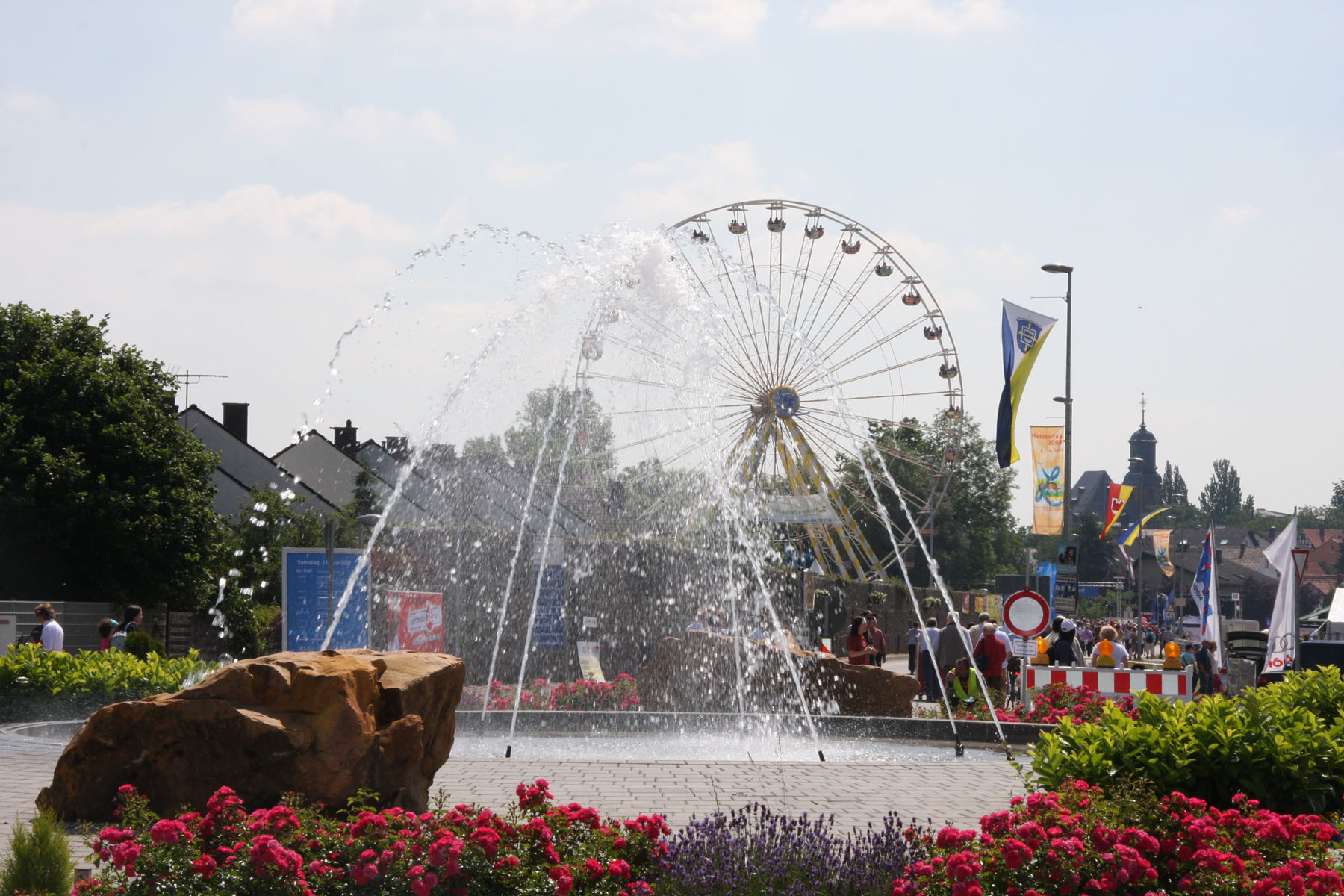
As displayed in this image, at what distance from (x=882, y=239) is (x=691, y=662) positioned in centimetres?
1847

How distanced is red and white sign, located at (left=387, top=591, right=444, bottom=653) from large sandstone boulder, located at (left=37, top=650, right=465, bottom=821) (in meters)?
10.1

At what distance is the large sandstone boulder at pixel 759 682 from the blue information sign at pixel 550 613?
4.47m

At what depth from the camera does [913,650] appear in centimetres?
2742

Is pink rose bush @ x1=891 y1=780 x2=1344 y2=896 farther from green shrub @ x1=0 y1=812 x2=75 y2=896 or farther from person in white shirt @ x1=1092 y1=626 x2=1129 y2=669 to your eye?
person in white shirt @ x1=1092 y1=626 x2=1129 y2=669

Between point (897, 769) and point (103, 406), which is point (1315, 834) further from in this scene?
point (103, 406)

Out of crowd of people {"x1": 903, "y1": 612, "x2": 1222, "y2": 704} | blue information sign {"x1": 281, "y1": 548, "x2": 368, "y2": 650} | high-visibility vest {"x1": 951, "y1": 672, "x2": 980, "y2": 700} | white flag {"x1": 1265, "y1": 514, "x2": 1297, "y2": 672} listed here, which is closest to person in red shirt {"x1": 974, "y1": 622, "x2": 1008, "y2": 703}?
crowd of people {"x1": 903, "y1": 612, "x2": 1222, "y2": 704}

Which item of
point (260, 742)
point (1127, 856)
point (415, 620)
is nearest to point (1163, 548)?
point (415, 620)

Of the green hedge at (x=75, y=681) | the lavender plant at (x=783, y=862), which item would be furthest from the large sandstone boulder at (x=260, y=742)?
the green hedge at (x=75, y=681)

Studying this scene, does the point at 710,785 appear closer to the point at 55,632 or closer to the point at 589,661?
the point at 55,632

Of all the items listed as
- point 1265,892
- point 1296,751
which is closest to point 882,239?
point 1296,751

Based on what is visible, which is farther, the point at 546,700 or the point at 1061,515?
the point at 1061,515

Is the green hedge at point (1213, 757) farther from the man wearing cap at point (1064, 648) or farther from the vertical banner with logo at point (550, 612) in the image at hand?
the vertical banner with logo at point (550, 612)

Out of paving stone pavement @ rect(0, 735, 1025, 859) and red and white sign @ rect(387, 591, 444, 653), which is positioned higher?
red and white sign @ rect(387, 591, 444, 653)

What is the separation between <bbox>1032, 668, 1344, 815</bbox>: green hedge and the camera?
8.20 meters
